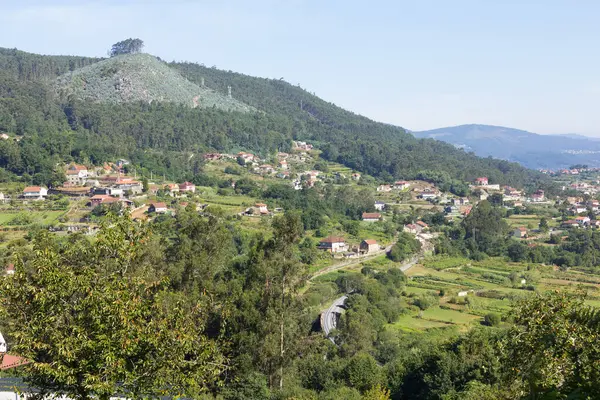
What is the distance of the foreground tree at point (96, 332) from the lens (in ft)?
21.7

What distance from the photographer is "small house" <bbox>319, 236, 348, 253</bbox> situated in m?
41.0

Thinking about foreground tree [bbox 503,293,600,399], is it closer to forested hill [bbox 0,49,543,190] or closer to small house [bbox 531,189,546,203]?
forested hill [bbox 0,49,543,190]

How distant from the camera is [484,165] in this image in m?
99.6

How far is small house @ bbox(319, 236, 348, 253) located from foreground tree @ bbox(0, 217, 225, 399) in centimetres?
3358

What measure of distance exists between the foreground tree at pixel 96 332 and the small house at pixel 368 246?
1377 inches

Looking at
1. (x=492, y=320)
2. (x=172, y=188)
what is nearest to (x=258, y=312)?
(x=492, y=320)

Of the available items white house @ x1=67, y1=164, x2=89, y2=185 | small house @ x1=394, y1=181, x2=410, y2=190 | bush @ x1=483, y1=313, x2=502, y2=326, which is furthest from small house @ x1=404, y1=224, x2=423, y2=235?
white house @ x1=67, y1=164, x2=89, y2=185

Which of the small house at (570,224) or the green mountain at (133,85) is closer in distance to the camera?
the small house at (570,224)

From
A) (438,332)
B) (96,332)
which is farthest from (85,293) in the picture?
(438,332)

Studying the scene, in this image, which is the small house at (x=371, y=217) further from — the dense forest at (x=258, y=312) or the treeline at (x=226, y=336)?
the treeline at (x=226, y=336)

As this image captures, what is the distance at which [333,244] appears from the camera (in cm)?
4125

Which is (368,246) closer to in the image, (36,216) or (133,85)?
(36,216)

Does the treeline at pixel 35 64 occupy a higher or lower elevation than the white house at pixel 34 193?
higher

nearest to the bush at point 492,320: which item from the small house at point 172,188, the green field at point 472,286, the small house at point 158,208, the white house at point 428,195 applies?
the green field at point 472,286
